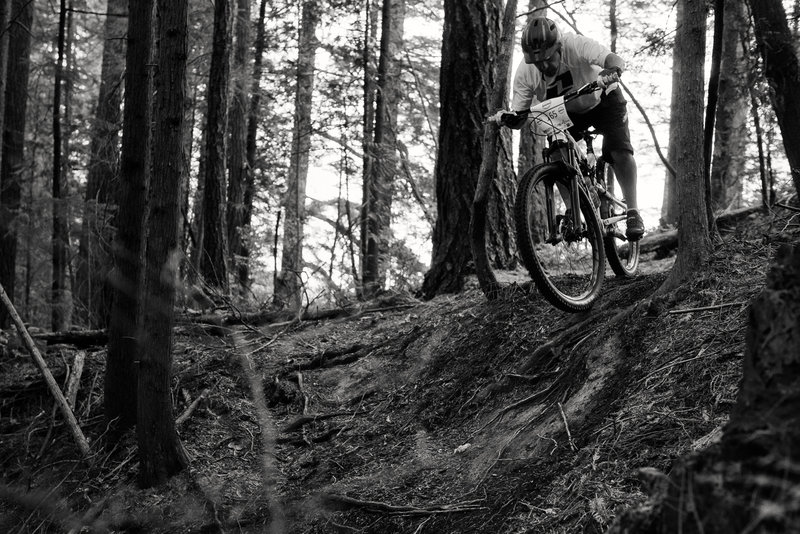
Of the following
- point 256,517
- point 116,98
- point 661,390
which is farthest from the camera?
point 116,98

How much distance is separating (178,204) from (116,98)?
Result: 5474 mm

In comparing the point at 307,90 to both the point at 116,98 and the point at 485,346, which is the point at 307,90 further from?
the point at 485,346

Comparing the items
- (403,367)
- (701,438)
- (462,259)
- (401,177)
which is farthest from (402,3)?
(701,438)

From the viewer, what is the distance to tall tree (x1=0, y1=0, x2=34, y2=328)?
414 inches

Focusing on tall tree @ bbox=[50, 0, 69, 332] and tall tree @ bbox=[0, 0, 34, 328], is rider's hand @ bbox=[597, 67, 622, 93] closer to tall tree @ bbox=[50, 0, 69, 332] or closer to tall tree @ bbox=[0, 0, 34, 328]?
tall tree @ bbox=[50, 0, 69, 332]

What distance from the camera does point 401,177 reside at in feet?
48.7

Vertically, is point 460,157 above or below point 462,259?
above

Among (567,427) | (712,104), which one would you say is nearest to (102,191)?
(712,104)

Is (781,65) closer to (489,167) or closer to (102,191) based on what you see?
(489,167)

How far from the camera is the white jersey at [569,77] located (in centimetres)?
557

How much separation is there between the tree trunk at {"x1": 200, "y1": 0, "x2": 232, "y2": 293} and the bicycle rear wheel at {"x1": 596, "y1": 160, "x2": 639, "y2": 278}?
633cm

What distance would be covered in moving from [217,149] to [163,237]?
6.47m

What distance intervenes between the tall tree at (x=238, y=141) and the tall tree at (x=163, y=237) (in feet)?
27.8

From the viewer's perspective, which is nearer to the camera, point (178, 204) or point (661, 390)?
point (661, 390)
